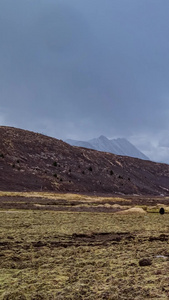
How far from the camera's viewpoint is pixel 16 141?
369 ft

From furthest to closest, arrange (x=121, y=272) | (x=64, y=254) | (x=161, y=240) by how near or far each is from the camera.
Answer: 1. (x=161, y=240)
2. (x=64, y=254)
3. (x=121, y=272)

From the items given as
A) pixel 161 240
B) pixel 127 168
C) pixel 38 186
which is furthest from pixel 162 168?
pixel 161 240

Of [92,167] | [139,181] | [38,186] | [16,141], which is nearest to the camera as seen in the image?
[38,186]

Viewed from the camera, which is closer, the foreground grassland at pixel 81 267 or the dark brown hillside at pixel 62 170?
the foreground grassland at pixel 81 267

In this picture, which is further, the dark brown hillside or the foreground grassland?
the dark brown hillside

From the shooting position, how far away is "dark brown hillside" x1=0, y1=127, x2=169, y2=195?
9018 cm

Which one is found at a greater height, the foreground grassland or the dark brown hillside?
the dark brown hillside

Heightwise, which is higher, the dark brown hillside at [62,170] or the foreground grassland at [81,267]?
the dark brown hillside at [62,170]

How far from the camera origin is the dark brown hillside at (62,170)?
296ft

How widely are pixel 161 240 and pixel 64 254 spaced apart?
6.17 metres

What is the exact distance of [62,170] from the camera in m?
108

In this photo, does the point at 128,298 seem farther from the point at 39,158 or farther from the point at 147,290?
the point at 39,158

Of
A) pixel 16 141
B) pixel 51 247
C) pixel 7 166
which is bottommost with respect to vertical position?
pixel 51 247

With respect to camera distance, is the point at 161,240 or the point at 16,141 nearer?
the point at 161,240
